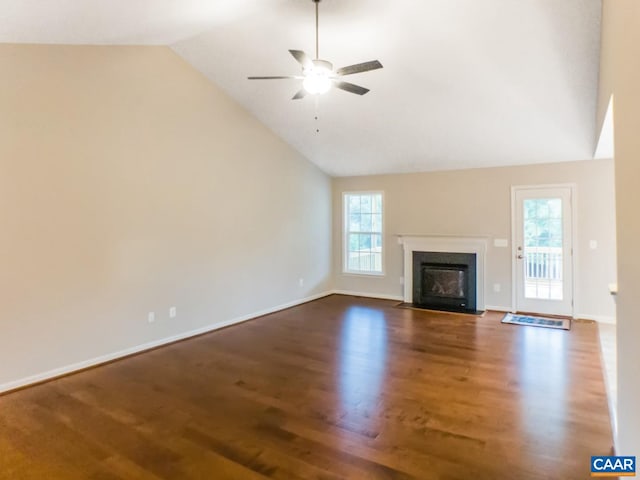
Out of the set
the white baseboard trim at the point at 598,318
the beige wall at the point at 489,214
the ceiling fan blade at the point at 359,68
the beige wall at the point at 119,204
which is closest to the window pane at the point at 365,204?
the beige wall at the point at 489,214

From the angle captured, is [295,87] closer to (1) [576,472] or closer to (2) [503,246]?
(2) [503,246]

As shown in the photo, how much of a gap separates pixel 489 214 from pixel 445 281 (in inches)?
53.4

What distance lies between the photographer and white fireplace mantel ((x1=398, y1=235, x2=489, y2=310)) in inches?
250

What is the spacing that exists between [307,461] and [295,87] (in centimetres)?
426

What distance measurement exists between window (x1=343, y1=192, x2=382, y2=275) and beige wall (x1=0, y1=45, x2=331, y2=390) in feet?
7.30

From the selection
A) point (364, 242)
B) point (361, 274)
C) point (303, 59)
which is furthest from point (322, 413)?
point (364, 242)

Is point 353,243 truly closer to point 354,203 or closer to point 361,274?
point 361,274

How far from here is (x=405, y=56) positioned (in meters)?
3.96

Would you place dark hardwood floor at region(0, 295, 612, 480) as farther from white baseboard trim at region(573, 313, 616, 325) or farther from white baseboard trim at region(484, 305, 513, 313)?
white baseboard trim at region(484, 305, 513, 313)

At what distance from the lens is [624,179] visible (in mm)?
1798

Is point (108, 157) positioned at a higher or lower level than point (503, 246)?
higher

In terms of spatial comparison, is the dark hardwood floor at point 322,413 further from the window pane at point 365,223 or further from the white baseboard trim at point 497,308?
the window pane at point 365,223

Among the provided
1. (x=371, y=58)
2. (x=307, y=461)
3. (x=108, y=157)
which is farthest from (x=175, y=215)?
(x=307, y=461)

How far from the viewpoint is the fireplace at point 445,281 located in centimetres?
641
